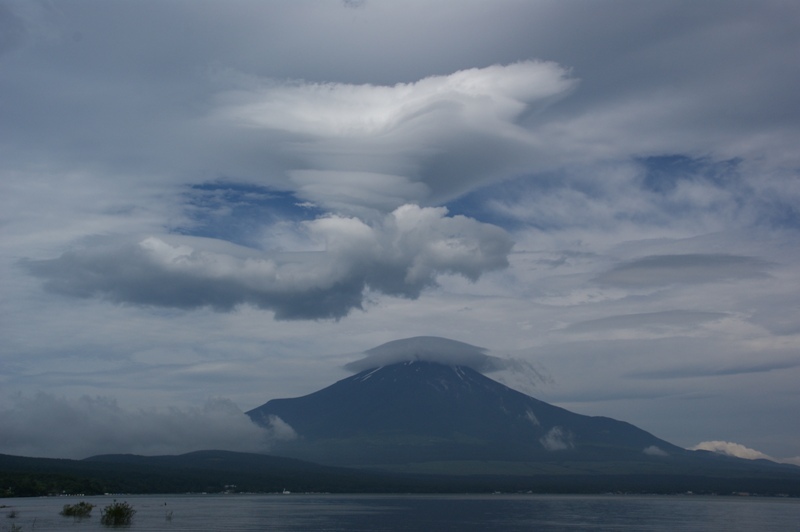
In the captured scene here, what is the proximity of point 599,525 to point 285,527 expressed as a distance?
144ft

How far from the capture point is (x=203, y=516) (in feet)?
434

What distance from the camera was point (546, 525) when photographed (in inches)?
4417

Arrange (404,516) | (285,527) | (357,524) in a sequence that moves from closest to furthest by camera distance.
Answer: (285,527) → (357,524) → (404,516)

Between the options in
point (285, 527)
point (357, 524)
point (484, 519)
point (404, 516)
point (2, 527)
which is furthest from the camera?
point (404, 516)

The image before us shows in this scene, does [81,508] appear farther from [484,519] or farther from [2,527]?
[484,519]

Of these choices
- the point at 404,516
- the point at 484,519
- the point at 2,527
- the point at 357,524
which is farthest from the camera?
the point at 404,516

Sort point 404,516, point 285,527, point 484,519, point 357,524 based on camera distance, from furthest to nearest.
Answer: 1. point 404,516
2. point 484,519
3. point 357,524
4. point 285,527

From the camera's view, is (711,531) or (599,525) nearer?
(711,531)

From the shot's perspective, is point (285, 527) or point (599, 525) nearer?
point (285, 527)

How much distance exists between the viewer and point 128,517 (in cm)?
11288

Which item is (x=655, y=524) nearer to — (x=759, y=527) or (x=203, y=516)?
(x=759, y=527)

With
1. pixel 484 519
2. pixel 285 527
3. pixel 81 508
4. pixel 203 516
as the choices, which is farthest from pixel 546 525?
pixel 81 508

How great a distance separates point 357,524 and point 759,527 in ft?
193

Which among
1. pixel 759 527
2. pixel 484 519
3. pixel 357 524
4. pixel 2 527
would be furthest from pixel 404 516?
pixel 2 527
